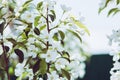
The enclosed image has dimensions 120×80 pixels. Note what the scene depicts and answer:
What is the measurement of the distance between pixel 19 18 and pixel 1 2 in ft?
0.47

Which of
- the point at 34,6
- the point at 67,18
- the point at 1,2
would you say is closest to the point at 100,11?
the point at 67,18

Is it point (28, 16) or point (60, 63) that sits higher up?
point (28, 16)

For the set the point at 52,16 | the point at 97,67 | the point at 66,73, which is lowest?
the point at 97,67

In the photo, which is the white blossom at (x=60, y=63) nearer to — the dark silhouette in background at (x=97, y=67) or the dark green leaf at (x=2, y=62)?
the dark green leaf at (x=2, y=62)

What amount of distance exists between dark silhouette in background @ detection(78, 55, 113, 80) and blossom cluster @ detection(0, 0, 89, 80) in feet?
19.1

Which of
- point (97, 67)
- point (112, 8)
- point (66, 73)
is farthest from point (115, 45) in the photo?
point (97, 67)

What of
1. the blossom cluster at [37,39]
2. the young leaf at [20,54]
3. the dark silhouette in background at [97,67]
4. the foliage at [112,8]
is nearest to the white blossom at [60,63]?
the blossom cluster at [37,39]

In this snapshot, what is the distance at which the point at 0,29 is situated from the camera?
228cm

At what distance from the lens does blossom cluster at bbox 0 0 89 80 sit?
2283mm

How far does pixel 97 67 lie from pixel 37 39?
6.05 metres

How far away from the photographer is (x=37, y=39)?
7.67 ft

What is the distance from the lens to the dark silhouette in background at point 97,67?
8.16 meters

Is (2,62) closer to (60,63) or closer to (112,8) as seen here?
(60,63)

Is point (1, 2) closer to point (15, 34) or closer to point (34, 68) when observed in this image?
point (15, 34)
